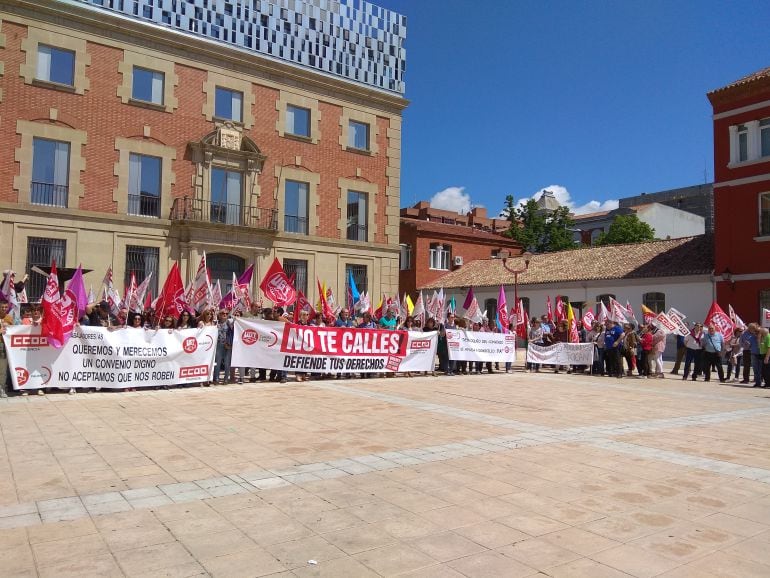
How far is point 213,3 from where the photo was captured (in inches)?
1492

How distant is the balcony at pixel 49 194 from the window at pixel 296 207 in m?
9.04

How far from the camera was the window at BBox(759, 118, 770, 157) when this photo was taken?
26.5m

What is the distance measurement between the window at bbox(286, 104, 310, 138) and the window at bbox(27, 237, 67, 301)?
11049 millimetres

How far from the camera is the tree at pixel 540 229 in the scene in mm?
51500

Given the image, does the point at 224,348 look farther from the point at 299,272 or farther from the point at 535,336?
the point at 299,272

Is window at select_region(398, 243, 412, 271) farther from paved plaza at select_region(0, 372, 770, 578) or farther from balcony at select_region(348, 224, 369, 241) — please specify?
paved plaza at select_region(0, 372, 770, 578)

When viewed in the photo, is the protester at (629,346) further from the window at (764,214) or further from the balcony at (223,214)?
the balcony at (223,214)

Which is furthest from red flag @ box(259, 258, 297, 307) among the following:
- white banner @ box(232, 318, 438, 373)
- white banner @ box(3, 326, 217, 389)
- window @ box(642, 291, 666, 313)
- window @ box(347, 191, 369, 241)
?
window @ box(642, 291, 666, 313)

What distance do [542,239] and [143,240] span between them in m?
36.3

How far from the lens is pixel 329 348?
1572 centimetres

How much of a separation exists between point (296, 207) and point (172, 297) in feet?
48.7

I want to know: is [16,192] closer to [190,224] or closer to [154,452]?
[190,224]

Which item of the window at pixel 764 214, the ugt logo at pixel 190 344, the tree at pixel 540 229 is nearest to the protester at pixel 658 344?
the window at pixel 764 214

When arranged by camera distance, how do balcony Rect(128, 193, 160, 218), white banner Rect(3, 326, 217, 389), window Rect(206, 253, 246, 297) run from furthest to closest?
window Rect(206, 253, 246, 297) < balcony Rect(128, 193, 160, 218) < white banner Rect(3, 326, 217, 389)
